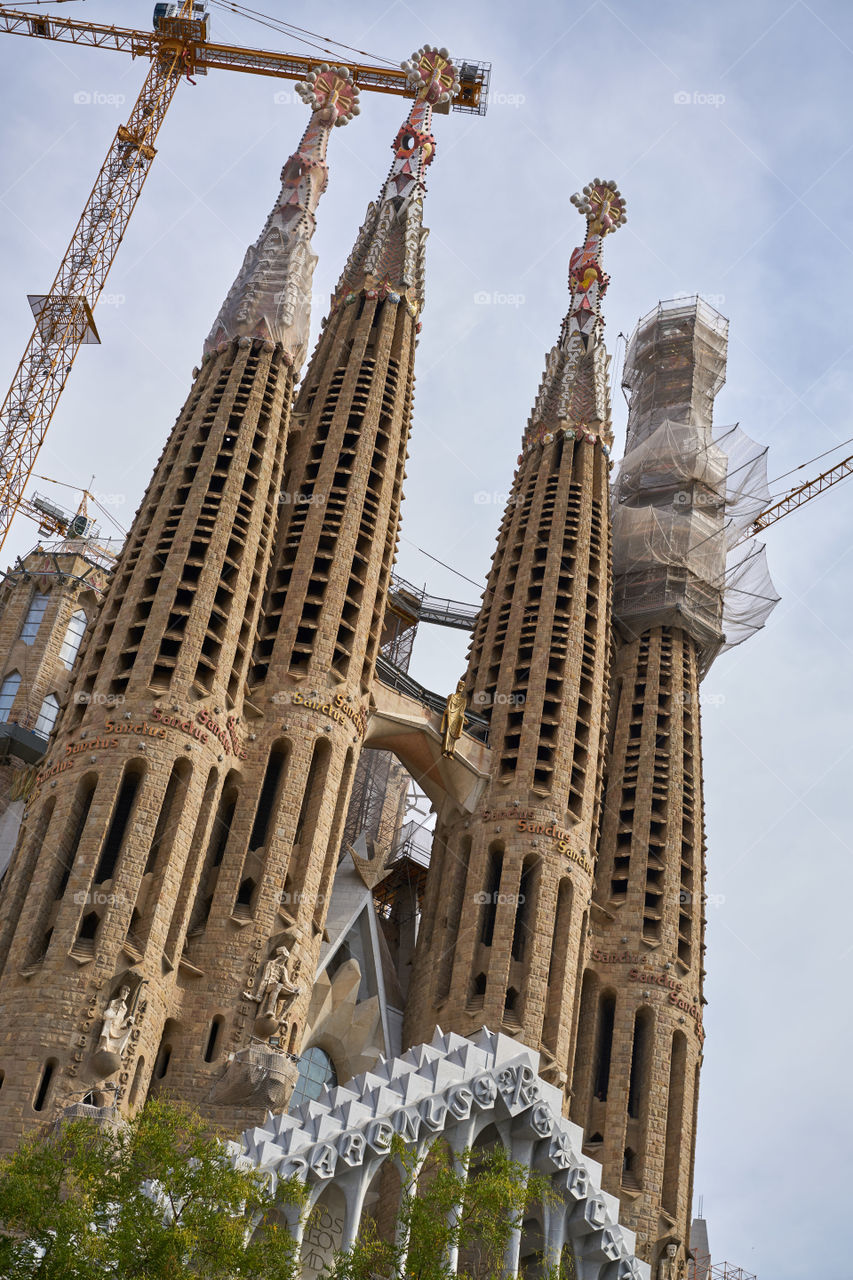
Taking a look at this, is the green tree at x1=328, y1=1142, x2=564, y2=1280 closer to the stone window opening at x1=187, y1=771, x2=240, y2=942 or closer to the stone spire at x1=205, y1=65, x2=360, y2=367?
the stone window opening at x1=187, y1=771, x2=240, y2=942

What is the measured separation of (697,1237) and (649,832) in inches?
859

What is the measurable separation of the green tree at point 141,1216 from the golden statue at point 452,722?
23.0m

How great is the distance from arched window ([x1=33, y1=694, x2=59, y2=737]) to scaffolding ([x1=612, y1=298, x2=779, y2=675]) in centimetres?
1896

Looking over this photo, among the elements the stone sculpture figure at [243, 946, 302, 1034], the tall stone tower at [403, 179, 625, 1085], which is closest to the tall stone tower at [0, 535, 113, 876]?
the tall stone tower at [403, 179, 625, 1085]

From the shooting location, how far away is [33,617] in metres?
65.6

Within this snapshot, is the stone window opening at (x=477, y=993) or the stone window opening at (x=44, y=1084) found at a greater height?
the stone window opening at (x=477, y=993)

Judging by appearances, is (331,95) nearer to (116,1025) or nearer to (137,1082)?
(116,1025)

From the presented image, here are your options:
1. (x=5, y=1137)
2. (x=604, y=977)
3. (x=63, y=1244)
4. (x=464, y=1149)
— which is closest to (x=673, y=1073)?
(x=604, y=977)

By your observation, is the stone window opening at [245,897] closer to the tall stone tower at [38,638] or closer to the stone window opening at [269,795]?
the stone window opening at [269,795]

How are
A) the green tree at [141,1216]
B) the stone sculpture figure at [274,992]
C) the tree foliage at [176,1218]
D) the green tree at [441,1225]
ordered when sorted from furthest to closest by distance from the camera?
1. the stone sculpture figure at [274,992]
2. the green tree at [441,1225]
3. the tree foliage at [176,1218]
4. the green tree at [141,1216]

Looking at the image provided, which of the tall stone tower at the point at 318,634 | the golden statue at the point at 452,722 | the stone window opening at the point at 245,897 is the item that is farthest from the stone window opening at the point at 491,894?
the stone window opening at the point at 245,897

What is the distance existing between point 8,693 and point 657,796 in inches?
872

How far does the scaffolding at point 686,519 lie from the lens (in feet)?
202

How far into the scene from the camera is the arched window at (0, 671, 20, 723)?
6272 centimetres
